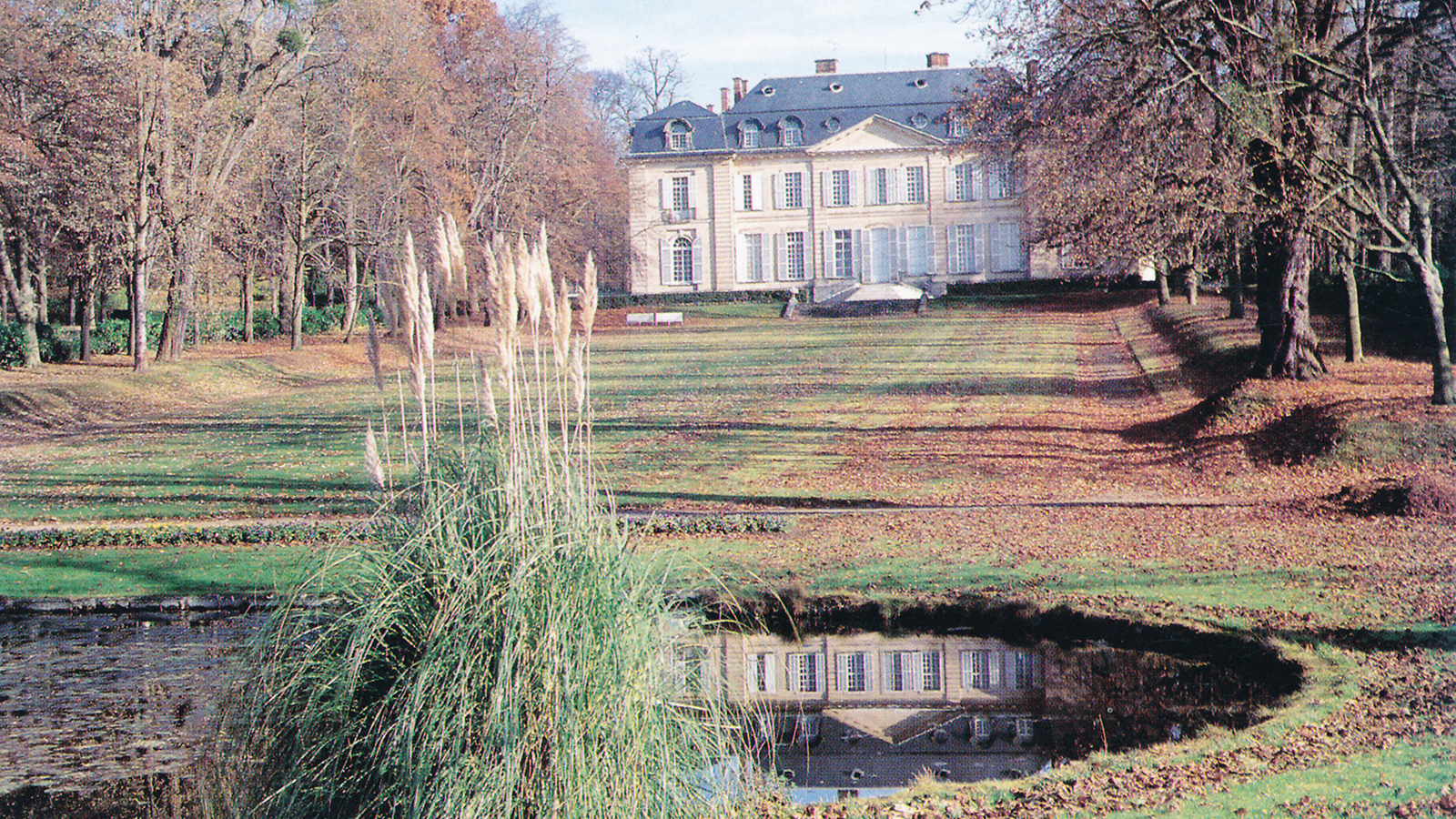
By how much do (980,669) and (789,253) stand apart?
6375 centimetres

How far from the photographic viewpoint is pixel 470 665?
402 cm

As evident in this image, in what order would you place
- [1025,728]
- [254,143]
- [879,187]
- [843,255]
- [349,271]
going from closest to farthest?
[1025,728] < [254,143] < [349,271] < [879,187] < [843,255]

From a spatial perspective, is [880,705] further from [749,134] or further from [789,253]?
[749,134]

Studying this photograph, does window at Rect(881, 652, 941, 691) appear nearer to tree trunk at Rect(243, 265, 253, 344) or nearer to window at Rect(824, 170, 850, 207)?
tree trunk at Rect(243, 265, 253, 344)

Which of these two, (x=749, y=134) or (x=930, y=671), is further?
(x=749, y=134)

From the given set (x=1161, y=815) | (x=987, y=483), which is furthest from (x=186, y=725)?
(x=987, y=483)

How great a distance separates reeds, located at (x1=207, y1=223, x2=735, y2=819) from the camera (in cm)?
406

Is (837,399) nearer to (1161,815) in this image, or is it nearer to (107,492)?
(107,492)

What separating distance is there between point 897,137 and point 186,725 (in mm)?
63391

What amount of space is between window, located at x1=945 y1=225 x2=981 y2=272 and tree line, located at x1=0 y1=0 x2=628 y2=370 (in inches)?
949

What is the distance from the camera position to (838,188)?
68812mm

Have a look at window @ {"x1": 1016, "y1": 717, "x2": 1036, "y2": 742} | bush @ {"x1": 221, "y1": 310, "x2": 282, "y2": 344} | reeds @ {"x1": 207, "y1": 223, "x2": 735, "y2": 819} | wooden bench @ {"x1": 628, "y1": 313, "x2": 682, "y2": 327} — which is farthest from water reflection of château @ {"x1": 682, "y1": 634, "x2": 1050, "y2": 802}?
wooden bench @ {"x1": 628, "y1": 313, "x2": 682, "y2": 327}

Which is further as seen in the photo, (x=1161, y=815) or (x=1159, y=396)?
(x=1159, y=396)

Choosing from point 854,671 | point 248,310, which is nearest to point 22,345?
point 248,310
